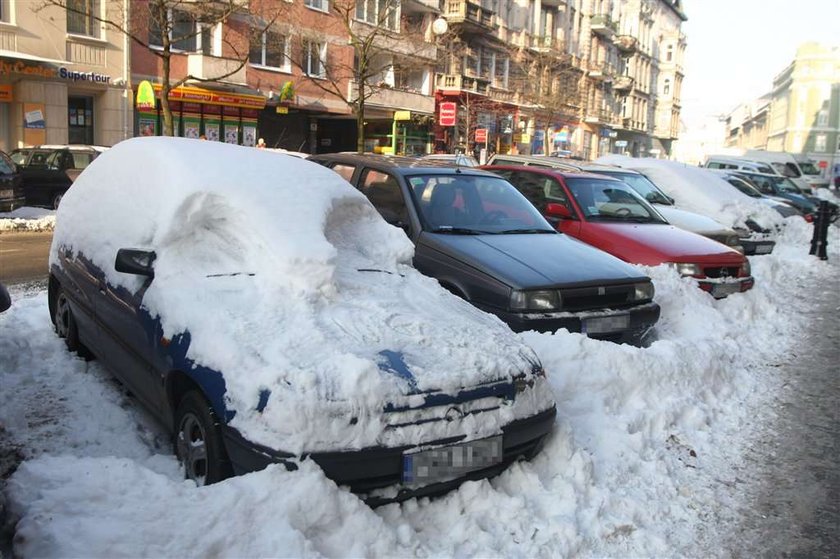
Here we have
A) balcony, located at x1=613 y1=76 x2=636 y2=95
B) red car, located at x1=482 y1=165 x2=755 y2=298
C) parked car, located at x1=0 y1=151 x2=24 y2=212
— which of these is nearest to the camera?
red car, located at x1=482 y1=165 x2=755 y2=298

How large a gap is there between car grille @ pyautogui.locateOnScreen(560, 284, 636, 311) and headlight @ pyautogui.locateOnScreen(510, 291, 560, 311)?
0.32 feet

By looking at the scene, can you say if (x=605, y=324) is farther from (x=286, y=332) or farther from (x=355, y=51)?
(x=355, y=51)

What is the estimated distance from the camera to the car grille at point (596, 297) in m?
6.02

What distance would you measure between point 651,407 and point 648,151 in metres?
77.5

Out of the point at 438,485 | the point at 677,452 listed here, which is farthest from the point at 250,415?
the point at 677,452

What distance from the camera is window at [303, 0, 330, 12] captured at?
30.5 m

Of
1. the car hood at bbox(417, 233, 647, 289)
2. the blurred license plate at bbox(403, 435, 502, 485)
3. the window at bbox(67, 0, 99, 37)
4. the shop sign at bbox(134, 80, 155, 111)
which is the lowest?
the blurred license plate at bbox(403, 435, 502, 485)

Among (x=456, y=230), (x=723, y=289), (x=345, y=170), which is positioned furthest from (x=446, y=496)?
(x=723, y=289)

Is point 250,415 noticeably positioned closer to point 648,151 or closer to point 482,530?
point 482,530

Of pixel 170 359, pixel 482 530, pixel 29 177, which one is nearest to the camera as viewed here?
pixel 482 530

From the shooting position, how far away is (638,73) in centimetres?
7231

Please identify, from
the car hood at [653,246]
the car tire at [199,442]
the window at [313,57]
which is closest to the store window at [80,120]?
the window at [313,57]

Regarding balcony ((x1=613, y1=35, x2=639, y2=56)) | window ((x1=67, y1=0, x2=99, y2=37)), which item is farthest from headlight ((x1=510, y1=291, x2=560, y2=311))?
balcony ((x1=613, y1=35, x2=639, y2=56))

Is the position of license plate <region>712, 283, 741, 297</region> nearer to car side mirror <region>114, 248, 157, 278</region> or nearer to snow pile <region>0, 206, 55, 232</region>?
car side mirror <region>114, 248, 157, 278</region>
